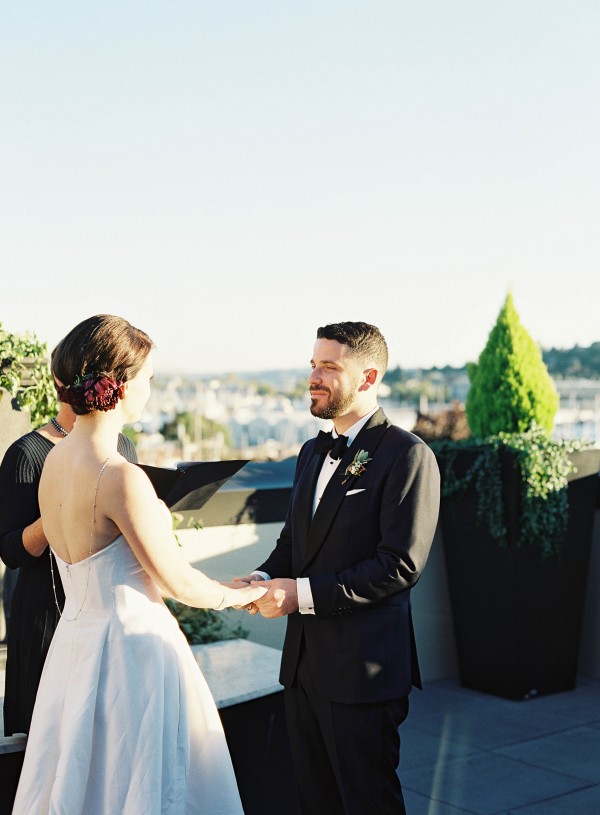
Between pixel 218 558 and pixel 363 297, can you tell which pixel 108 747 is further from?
pixel 363 297

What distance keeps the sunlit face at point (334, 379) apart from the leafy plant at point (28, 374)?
1.28m

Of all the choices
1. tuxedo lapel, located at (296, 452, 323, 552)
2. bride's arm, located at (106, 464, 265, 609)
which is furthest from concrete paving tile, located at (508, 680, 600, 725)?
bride's arm, located at (106, 464, 265, 609)

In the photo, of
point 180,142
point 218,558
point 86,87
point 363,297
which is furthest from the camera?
point 363,297

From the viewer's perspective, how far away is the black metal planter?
504cm

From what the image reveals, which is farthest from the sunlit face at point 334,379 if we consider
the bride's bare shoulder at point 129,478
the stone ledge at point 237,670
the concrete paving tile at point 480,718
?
the concrete paving tile at point 480,718

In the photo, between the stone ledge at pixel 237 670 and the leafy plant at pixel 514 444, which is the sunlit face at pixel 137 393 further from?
the leafy plant at pixel 514 444

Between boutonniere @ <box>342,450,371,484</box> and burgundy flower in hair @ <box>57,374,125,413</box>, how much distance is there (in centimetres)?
62

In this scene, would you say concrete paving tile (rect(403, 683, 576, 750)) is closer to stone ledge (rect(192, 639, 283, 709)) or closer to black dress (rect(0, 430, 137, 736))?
stone ledge (rect(192, 639, 283, 709))

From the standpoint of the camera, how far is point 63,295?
51656 mm

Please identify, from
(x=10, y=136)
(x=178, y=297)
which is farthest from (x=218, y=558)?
(x=178, y=297)

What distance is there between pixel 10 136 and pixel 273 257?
75.6 ft

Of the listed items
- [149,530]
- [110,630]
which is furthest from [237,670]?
[149,530]

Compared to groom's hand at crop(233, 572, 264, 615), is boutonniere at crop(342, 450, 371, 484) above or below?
above

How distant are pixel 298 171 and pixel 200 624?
3466 cm
